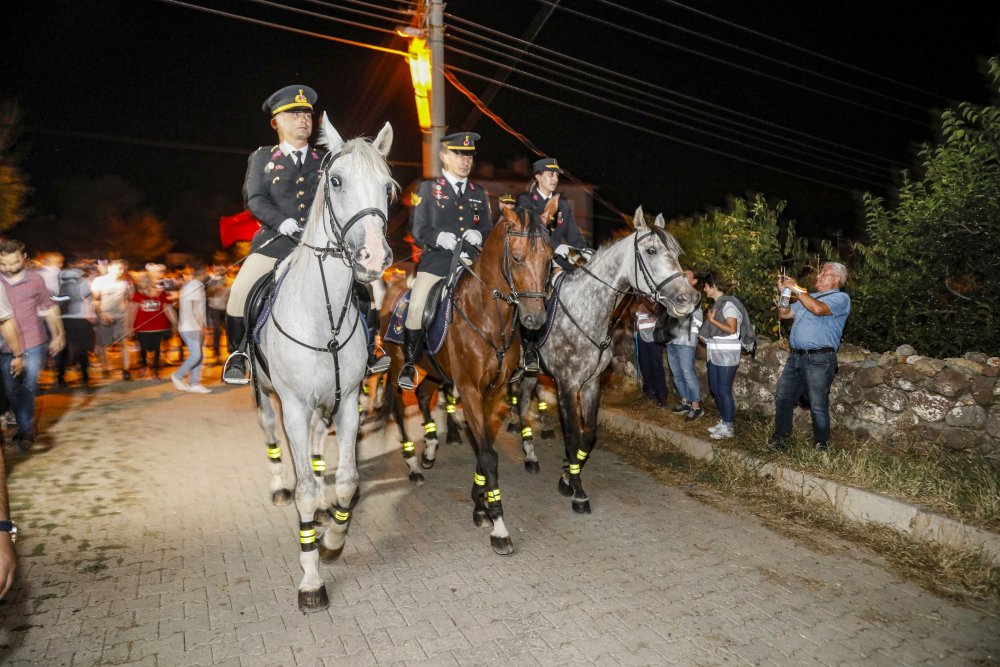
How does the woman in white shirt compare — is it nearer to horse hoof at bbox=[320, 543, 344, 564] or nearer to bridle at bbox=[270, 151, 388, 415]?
horse hoof at bbox=[320, 543, 344, 564]

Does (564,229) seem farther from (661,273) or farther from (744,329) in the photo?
(744,329)

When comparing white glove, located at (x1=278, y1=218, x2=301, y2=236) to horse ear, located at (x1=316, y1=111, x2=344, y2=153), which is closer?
horse ear, located at (x1=316, y1=111, x2=344, y2=153)

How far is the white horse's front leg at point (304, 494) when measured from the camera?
421 centimetres

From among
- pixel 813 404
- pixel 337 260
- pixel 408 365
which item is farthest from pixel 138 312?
pixel 813 404

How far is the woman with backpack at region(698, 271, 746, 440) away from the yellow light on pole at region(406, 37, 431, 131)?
6.73m

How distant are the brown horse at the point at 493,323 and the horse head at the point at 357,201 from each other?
4.59ft

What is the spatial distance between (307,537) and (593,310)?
3671 millimetres

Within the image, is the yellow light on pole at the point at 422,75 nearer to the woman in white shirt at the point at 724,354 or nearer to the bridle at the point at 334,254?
the woman in white shirt at the point at 724,354

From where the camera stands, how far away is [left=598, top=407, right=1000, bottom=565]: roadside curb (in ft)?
15.3

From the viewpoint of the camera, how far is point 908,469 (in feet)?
18.6

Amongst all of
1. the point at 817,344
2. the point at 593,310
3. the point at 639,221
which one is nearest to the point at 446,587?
the point at 593,310

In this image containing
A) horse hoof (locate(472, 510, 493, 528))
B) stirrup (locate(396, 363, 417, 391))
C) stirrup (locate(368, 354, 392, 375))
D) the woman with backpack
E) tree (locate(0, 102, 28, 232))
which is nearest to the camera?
stirrup (locate(368, 354, 392, 375))

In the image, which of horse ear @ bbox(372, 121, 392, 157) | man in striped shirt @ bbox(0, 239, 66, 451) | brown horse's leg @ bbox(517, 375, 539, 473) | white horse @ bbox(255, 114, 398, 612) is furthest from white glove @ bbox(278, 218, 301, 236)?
man in striped shirt @ bbox(0, 239, 66, 451)

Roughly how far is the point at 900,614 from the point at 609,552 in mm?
2090
